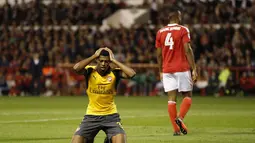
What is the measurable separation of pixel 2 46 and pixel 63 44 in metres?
3.54

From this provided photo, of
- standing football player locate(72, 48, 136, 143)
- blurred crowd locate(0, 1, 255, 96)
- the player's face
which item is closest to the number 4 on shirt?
standing football player locate(72, 48, 136, 143)

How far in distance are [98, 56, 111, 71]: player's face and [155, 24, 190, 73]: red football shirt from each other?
388cm

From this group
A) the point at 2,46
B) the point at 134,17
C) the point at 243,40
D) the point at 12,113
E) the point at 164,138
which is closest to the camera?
the point at 164,138

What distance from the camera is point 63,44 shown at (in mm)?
36531

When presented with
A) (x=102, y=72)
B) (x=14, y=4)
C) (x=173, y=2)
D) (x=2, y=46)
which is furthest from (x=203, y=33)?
(x=102, y=72)

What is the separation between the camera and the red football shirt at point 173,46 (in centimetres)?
1530

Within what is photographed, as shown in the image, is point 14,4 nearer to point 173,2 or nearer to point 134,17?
point 134,17

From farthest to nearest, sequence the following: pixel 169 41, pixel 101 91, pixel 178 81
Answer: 1. pixel 178 81
2. pixel 169 41
3. pixel 101 91

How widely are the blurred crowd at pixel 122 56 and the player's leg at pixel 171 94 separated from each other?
16.8m

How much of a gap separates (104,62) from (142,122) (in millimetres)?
7180

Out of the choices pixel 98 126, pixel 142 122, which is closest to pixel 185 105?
pixel 142 122

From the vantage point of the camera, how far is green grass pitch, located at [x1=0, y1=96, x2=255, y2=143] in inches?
572

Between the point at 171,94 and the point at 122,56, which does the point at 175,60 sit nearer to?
the point at 171,94

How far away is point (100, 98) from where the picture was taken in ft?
38.6
